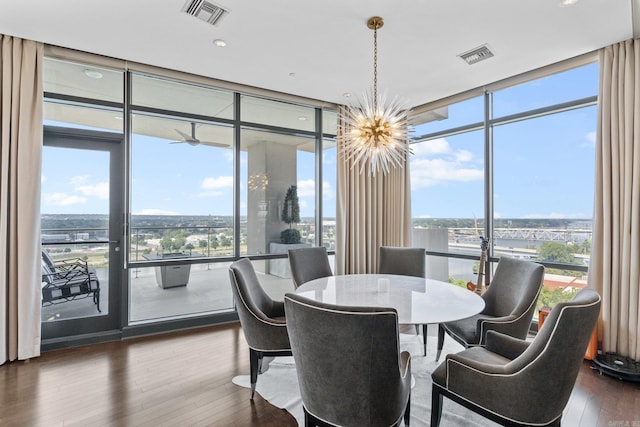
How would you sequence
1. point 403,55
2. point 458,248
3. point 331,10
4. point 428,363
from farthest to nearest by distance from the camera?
point 458,248 < point 403,55 < point 428,363 < point 331,10

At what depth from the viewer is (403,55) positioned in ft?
10.6

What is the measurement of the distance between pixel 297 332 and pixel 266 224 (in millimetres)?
3108

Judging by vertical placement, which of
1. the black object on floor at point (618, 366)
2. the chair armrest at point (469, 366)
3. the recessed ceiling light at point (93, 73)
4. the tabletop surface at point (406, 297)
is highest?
the recessed ceiling light at point (93, 73)

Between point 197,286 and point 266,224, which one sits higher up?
point 266,224

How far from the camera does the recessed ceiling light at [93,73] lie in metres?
3.43

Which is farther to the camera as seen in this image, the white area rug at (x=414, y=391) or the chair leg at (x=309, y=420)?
the white area rug at (x=414, y=391)

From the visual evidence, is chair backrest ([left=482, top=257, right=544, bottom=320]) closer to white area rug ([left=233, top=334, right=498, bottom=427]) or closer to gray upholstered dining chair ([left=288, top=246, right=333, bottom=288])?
white area rug ([left=233, top=334, right=498, bottom=427])

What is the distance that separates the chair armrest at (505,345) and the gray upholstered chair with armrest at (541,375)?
424 mm

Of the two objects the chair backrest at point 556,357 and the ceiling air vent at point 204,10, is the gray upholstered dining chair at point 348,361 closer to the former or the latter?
the chair backrest at point 556,357

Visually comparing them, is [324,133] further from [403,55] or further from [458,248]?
[458,248]

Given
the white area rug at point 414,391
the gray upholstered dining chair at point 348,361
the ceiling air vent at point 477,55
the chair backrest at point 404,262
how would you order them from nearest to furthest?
the gray upholstered dining chair at point 348,361, the white area rug at point 414,391, the ceiling air vent at point 477,55, the chair backrest at point 404,262

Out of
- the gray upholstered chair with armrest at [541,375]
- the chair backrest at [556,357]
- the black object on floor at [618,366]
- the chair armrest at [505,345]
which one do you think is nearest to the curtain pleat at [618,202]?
the black object on floor at [618,366]

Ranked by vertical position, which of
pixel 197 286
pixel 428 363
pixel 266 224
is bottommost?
pixel 428 363

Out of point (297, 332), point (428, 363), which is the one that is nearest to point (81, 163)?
point (297, 332)
